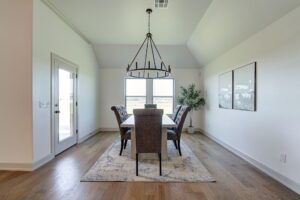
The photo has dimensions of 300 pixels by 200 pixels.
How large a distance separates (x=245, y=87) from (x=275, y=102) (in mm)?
1002

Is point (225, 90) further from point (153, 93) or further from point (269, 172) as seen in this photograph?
point (153, 93)

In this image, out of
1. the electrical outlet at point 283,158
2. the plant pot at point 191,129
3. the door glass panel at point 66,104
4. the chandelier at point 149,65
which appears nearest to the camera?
the electrical outlet at point 283,158

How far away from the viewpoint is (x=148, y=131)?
317 cm

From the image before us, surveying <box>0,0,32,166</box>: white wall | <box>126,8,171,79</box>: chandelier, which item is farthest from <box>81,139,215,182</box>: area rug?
<box>126,8,171,79</box>: chandelier

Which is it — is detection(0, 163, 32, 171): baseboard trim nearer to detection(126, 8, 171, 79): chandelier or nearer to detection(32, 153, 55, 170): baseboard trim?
detection(32, 153, 55, 170): baseboard trim

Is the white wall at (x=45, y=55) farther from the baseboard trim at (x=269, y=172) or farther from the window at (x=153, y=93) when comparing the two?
the baseboard trim at (x=269, y=172)

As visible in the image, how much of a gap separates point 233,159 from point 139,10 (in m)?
3.50

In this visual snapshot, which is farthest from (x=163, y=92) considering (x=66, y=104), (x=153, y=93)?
(x=66, y=104)

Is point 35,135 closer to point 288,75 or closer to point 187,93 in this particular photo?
point 288,75

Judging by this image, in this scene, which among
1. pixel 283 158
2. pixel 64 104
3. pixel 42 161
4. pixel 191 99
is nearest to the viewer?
pixel 283 158

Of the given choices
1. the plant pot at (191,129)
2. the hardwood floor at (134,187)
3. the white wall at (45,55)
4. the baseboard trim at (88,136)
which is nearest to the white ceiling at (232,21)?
the hardwood floor at (134,187)

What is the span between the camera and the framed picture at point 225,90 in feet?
15.7

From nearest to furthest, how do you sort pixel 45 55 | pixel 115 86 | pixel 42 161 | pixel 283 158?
pixel 283 158 < pixel 42 161 < pixel 45 55 < pixel 115 86

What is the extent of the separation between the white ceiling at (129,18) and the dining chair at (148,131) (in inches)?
82.7
